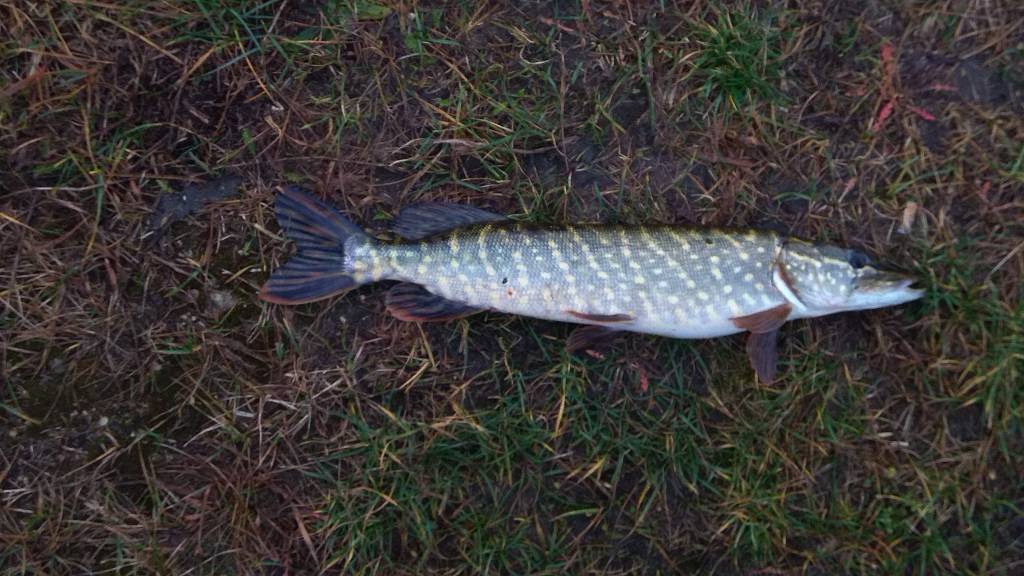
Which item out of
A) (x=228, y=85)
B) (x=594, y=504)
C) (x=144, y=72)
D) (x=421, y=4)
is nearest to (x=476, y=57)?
(x=421, y=4)

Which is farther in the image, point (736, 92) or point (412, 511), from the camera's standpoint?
point (736, 92)

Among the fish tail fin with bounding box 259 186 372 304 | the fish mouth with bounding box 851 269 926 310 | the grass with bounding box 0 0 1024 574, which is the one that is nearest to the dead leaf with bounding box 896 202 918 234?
the grass with bounding box 0 0 1024 574

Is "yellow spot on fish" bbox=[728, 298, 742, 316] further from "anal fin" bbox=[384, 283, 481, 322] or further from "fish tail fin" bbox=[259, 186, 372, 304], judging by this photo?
"fish tail fin" bbox=[259, 186, 372, 304]

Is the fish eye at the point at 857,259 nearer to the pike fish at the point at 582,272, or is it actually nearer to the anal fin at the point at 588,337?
the pike fish at the point at 582,272

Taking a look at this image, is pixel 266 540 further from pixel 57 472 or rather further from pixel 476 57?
pixel 476 57

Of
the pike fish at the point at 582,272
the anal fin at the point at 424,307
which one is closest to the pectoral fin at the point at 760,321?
the pike fish at the point at 582,272

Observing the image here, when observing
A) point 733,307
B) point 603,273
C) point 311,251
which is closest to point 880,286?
point 733,307

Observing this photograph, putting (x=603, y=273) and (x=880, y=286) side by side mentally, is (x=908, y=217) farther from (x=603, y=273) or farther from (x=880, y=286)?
(x=603, y=273)
